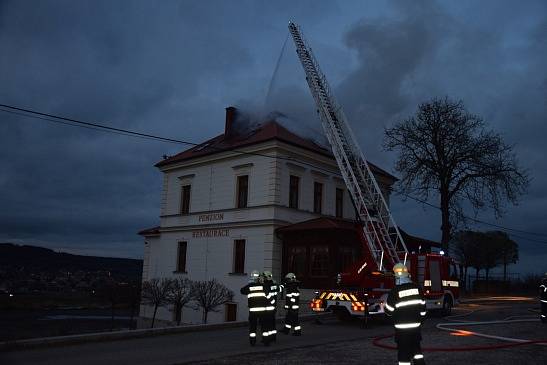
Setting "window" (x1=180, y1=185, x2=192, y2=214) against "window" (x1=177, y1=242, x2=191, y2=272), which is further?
"window" (x1=180, y1=185, x2=192, y2=214)

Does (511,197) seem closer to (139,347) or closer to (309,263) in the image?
(309,263)

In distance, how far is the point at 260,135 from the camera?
25.9 m

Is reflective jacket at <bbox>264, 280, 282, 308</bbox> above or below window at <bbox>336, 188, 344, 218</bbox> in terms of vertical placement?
below

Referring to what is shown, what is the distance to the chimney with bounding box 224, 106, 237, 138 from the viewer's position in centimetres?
2931

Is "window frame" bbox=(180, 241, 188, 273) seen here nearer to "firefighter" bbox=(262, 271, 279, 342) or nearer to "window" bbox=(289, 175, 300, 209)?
"window" bbox=(289, 175, 300, 209)

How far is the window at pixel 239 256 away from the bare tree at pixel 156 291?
4129 mm

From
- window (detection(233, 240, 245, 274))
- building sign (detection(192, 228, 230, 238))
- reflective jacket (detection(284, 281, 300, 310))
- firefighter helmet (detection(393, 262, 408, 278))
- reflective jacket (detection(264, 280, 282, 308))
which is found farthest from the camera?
building sign (detection(192, 228, 230, 238))

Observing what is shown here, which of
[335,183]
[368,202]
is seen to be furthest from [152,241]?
[368,202]

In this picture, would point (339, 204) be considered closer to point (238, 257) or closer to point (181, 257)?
point (238, 257)

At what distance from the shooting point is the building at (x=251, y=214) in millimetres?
23484

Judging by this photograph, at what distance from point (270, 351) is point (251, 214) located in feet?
48.5

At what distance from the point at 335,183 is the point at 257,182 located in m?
5.05

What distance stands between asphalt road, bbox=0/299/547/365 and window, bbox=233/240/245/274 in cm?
1167


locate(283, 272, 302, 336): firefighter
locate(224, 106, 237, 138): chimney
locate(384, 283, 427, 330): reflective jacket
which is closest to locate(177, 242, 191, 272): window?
locate(224, 106, 237, 138): chimney
